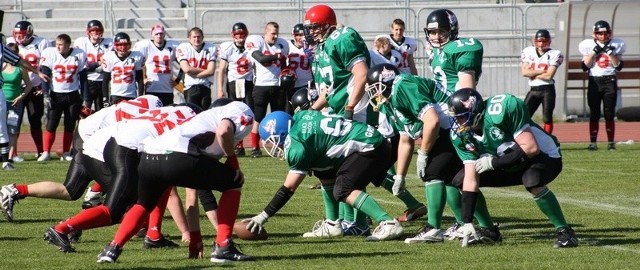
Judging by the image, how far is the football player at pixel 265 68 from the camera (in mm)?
16750

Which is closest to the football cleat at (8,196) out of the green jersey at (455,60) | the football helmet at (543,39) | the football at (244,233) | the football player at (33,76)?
the football at (244,233)

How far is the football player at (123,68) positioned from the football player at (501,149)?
8.45 meters

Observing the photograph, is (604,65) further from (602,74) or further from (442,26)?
(442,26)

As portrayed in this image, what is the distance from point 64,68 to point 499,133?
965 cm

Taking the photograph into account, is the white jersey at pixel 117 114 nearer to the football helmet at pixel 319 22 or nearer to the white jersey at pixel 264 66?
the football helmet at pixel 319 22

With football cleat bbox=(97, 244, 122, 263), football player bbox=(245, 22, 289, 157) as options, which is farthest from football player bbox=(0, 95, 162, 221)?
football player bbox=(245, 22, 289, 157)

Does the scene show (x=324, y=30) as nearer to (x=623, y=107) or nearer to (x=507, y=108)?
(x=507, y=108)

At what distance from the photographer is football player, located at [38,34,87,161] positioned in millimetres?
16344

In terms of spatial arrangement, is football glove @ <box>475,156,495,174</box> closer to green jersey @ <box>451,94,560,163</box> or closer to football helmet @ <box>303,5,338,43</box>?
green jersey @ <box>451,94,560,163</box>

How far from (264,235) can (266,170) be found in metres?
6.11

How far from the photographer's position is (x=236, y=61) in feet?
56.2

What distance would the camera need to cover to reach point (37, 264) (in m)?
7.56

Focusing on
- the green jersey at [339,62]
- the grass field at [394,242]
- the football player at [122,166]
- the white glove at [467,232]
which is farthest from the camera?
the green jersey at [339,62]

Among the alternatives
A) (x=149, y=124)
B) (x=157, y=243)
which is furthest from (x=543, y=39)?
(x=149, y=124)
